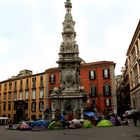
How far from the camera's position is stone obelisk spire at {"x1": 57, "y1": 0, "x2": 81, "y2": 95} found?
35344 mm

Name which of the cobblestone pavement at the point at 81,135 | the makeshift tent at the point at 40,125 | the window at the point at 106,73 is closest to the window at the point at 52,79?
the window at the point at 106,73

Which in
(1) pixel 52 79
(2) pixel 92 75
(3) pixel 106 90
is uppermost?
(2) pixel 92 75

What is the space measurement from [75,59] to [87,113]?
803 cm

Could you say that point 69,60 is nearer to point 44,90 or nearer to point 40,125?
point 40,125

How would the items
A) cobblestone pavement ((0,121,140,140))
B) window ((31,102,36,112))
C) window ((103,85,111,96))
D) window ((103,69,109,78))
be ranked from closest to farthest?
cobblestone pavement ((0,121,140,140)) → window ((103,85,111,96)) → window ((103,69,109,78)) → window ((31,102,36,112))

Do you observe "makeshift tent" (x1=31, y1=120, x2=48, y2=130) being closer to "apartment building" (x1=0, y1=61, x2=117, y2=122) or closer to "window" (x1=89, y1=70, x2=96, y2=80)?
"apartment building" (x1=0, y1=61, x2=117, y2=122)

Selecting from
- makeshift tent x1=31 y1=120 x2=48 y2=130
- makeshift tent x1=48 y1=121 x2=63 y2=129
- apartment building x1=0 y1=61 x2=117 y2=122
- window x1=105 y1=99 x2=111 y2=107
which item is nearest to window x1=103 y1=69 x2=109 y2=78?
apartment building x1=0 y1=61 x2=117 y2=122

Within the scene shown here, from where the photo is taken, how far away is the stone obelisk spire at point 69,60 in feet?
Answer: 116

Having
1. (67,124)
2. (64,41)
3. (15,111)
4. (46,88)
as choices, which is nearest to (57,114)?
(67,124)

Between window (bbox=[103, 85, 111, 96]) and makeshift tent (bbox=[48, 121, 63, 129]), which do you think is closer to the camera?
makeshift tent (bbox=[48, 121, 63, 129])

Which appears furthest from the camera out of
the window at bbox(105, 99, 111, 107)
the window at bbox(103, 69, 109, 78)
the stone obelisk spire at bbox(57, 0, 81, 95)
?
the window at bbox(103, 69, 109, 78)

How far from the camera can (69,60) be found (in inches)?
1431

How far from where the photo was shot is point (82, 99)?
33438mm

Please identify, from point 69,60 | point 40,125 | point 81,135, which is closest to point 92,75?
point 69,60
